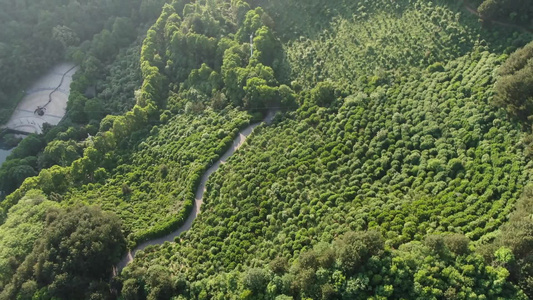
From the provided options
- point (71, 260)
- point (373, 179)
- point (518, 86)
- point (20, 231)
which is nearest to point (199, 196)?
point (71, 260)

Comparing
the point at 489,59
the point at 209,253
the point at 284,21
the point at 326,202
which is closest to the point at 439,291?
the point at 326,202

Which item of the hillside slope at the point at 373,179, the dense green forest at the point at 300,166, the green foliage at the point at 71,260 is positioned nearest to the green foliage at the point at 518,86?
the dense green forest at the point at 300,166

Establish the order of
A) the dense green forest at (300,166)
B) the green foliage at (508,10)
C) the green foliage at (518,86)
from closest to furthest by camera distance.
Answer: the dense green forest at (300,166) < the green foliage at (518,86) < the green foliage at (508,10)

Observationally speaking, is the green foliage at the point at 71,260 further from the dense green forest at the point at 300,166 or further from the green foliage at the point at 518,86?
the green foliage at the point at 518,86

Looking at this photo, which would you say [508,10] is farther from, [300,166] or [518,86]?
[300,166]

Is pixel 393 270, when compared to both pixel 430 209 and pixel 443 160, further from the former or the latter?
pixel 443 160

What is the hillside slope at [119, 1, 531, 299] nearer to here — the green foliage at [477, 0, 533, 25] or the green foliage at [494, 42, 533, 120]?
the green foliage at [494, 42, 533, 120]
